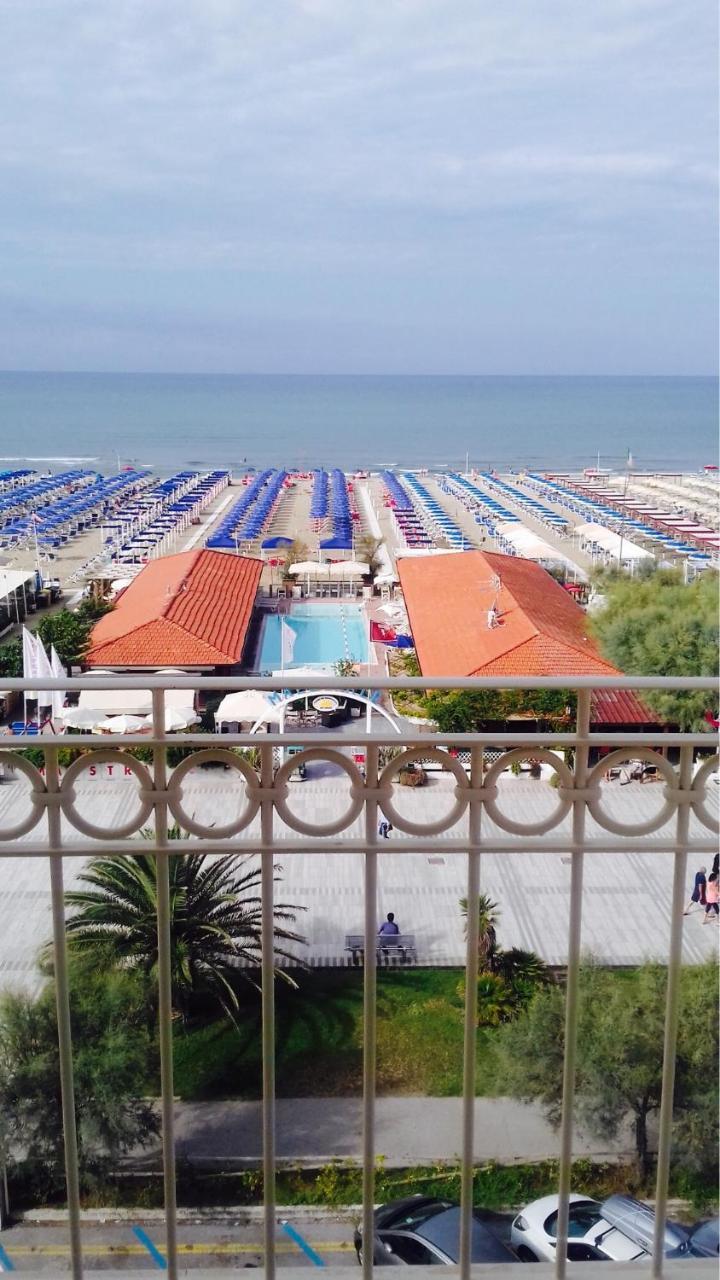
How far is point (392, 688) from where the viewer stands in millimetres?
1779

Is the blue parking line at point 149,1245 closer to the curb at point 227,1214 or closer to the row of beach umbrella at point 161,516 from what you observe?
the curb at point 227,1214

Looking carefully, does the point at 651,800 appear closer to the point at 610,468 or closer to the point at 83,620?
the point at 83,620

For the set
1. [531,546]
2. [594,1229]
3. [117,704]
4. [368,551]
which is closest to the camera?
[594,1229]

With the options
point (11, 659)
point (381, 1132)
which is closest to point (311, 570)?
point (11, 659)

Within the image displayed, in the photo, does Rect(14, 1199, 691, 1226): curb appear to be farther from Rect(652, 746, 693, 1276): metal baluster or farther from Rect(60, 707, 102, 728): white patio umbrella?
Rect(60, 707, 102, 728): white patio umbrella

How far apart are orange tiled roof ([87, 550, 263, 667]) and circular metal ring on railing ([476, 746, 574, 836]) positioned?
49.7 ft

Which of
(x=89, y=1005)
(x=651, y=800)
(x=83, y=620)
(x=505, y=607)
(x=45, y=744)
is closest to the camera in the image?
(x=45, y=744)

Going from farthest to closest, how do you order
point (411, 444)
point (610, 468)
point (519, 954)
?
point (411, 444), point (610, 468), point (519, 954)

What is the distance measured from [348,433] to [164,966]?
287ft

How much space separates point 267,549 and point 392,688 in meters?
28.9

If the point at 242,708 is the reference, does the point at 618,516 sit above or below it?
above

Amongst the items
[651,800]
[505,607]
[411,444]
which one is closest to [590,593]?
[505,607]

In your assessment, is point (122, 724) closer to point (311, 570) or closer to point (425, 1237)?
point (425, 1237)

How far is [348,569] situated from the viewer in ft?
81.6
